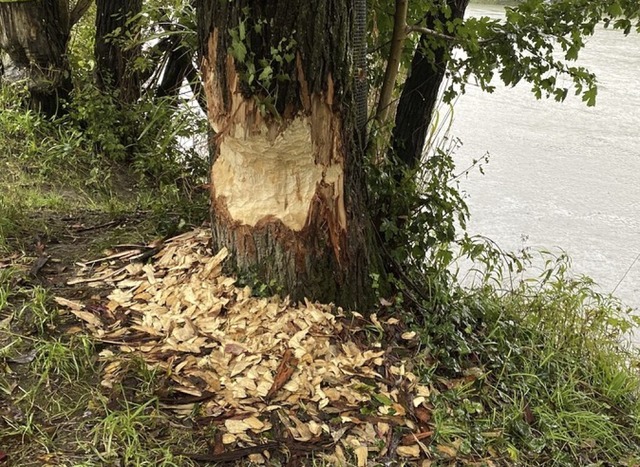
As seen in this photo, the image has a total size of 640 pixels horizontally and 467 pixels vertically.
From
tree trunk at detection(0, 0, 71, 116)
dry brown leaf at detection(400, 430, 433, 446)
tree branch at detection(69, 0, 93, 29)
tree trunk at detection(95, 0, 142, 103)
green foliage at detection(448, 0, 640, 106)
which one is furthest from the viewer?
tree branch at detection(69, 0, 93, 29)

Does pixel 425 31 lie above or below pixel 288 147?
above

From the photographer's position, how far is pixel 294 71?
5.97ft

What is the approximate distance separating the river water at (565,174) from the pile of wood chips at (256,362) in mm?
1433

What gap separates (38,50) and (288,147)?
2.61 m

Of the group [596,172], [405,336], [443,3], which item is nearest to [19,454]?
[405,336]

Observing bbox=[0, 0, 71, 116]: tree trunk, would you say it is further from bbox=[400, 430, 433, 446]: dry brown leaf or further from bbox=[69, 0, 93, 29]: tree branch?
bbox=[400, 430, 433, 446]: dry brown leaf

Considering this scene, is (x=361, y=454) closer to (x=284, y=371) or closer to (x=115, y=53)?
(x=284, y=371)

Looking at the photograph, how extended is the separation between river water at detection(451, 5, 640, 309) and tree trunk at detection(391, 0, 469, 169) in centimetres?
50

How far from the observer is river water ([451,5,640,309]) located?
414cm

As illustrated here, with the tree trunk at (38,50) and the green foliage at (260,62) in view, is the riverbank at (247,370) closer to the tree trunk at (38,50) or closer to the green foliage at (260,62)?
the green foliage at (260,62)

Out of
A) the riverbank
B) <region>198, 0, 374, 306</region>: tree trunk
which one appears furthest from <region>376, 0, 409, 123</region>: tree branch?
the riverbank

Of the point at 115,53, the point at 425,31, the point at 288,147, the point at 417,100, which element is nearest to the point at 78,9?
the point at 115,53

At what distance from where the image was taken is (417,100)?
8.87ft

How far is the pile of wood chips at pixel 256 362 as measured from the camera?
1701 millimetres
